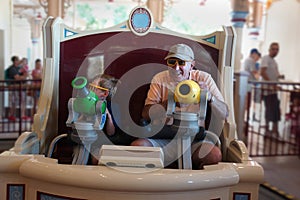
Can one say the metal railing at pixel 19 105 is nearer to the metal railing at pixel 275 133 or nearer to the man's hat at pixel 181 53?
the metal railing at pixel 275 133

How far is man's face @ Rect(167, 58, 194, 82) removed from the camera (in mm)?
1766

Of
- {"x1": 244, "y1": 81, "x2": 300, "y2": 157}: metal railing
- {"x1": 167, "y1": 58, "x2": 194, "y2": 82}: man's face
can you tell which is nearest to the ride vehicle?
{"x1": 167, "y1": 58, "x2": 194, "y2": 82}: man's face

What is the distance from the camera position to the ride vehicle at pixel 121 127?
4.53ft

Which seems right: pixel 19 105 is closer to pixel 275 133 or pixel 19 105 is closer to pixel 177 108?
pixel 275 133

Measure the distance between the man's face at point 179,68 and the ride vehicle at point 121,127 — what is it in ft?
1.08

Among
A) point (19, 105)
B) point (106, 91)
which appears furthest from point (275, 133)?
point (106, 91)

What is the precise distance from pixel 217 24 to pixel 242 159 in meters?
Answer: 10.5

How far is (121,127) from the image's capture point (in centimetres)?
187

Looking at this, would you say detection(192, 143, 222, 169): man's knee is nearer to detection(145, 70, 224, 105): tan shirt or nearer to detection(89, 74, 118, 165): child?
detection(145, 70, 224, 105): tan shirt

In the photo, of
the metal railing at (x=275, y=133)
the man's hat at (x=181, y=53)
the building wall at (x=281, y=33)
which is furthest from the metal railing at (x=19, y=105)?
the man's hat at (x=181, y=53)

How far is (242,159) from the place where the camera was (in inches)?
66.2

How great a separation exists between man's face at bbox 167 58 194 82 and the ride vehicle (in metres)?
0.33

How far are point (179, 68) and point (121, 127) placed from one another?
1.34 feet

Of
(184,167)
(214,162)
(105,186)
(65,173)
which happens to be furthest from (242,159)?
(65,173)
